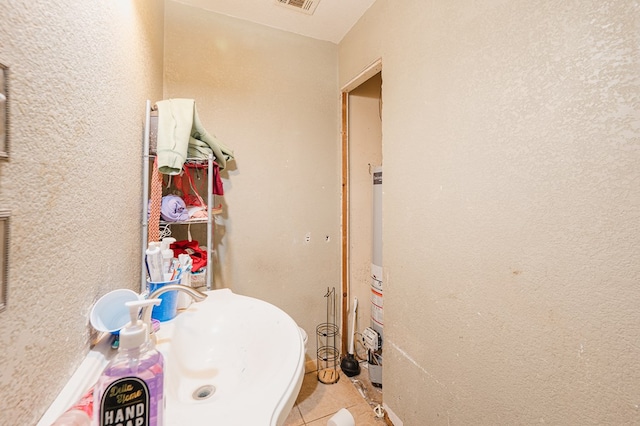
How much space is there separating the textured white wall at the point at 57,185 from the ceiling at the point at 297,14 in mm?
1039

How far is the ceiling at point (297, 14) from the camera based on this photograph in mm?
1596

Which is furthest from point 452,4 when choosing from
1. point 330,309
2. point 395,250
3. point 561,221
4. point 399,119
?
point 330,309

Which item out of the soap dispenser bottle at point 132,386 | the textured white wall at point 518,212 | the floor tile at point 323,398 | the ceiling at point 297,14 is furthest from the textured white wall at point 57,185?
the floor tile at point 323,398

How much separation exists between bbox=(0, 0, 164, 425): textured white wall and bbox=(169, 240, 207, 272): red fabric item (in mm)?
472

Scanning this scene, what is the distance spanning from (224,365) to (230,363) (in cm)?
2

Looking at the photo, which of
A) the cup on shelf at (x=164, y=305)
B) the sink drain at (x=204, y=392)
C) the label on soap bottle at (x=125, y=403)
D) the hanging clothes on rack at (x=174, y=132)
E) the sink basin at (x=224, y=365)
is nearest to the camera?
the label on soap bottle at (x=125, y=403)

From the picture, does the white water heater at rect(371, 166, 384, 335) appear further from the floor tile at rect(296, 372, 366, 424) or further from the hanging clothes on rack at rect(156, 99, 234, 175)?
the hanging clothes on rack at rect(156, 99, 234, 175)

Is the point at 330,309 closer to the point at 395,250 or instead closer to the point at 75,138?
the point at 395,250

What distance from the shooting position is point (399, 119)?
1.35 metres

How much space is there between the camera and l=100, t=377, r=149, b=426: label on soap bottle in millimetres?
362

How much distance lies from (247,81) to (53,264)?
5.32ft

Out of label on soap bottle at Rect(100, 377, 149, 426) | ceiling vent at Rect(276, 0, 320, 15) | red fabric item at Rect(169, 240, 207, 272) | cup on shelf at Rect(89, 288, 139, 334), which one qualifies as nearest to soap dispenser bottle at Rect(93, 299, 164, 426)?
label on soap bottle at Rect(100, 377, 149, 426)

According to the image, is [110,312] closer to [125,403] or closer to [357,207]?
[125,403]

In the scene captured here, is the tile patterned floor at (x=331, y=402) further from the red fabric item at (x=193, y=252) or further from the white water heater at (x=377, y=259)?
the red fabric item at (x=193, y=252)
